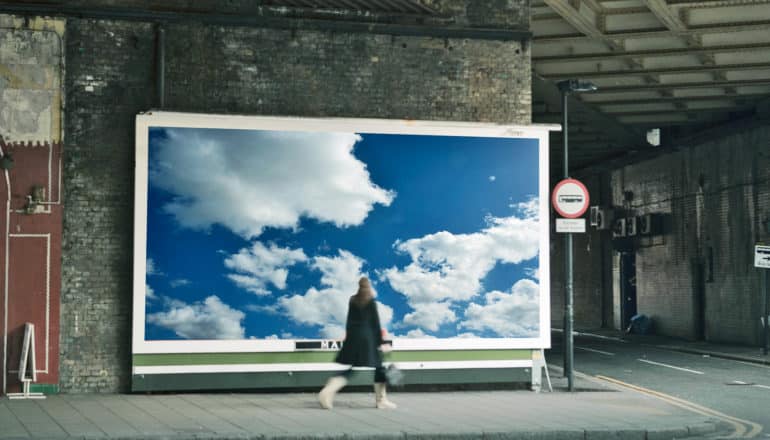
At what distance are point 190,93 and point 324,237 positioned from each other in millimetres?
2735

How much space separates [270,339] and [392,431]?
13.5 ft

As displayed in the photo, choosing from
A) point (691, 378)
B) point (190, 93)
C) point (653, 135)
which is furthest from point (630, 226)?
point (190, 93)

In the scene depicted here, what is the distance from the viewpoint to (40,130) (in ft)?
47.2

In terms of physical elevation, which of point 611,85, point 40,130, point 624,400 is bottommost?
point 624,400

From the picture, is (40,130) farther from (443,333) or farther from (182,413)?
(443,333)

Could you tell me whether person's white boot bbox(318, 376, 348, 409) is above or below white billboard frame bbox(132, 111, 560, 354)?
below

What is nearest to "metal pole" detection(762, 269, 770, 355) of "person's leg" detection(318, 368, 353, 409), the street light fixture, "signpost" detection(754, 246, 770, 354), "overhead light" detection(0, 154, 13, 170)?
"signpost" detection(754, 246, 770, 354)

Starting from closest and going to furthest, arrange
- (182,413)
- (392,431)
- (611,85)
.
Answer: (392,431) → (182,413) → (611,85)

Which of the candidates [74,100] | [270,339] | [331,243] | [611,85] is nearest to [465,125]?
[331,243]

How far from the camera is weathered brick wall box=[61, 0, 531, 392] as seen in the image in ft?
47.6

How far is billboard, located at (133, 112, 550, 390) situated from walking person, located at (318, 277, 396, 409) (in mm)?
1624

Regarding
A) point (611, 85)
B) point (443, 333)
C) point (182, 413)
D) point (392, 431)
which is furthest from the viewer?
point (611, 85)

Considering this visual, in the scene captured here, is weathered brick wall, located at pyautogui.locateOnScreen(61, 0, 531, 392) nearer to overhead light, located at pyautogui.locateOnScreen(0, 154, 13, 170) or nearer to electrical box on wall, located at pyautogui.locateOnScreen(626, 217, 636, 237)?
overhead light, located at pyautogui.locateOnScreen(0, 154, 13, 170)

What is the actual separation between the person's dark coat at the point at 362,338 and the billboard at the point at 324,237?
1639 millimetres
